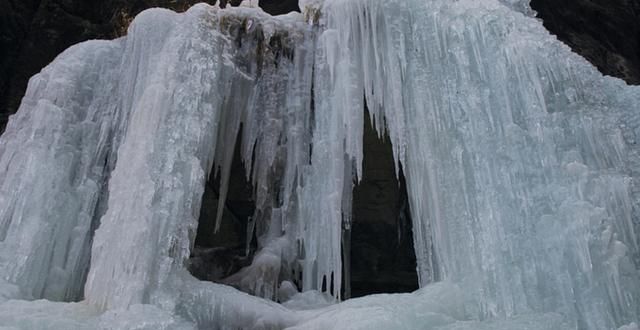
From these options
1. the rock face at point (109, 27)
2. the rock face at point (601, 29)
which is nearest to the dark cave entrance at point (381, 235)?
the rock face at point (109, 27)

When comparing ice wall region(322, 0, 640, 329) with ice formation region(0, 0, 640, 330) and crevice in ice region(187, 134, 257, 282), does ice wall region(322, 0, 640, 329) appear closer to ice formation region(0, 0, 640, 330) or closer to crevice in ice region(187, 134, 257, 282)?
ice formation region(0, 0, 640, 330)

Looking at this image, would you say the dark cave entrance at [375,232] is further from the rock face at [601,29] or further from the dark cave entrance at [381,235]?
the rock face at [601,29]

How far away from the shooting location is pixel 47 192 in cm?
677

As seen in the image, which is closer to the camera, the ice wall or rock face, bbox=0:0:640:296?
the ice wall

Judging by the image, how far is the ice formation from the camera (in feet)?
17.0

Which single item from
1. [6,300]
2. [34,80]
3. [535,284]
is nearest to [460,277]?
[535,284]

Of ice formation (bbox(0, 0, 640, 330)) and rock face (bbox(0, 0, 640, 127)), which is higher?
rock face (bbox(0, 0, 640, 127))

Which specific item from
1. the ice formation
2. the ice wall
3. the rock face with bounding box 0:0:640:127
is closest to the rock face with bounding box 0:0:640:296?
the rock face with bounding box 0:0:640:127

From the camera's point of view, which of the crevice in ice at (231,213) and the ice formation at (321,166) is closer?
the ice formation at (321,166)

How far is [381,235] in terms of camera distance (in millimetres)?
10617

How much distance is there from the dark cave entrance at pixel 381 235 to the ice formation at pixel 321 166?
98.9 inches

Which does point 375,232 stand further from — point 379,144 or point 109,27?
point 109,27

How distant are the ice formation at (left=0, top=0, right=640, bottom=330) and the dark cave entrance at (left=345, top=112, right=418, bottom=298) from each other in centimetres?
251

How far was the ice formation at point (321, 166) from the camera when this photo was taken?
5176mm
